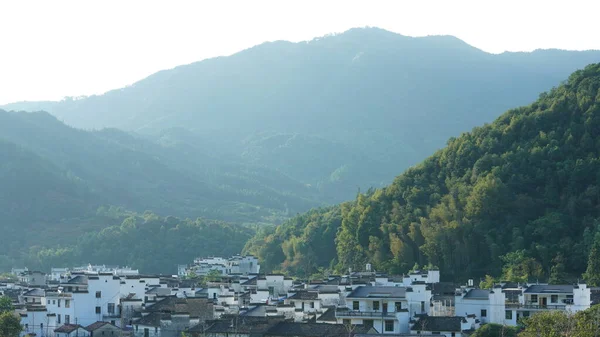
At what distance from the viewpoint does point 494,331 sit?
39.7 meters

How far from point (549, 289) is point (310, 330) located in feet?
36.7

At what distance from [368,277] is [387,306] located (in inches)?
511

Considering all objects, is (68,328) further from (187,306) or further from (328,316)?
(328,316)

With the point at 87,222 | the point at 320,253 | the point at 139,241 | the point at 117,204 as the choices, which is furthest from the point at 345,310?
the point at 117,204

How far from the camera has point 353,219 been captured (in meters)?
72.6

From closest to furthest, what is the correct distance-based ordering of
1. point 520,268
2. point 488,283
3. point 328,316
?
point 328,316, point 488,283, point 520,268

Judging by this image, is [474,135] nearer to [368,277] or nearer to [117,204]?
[368,277]

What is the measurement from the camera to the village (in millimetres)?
40656

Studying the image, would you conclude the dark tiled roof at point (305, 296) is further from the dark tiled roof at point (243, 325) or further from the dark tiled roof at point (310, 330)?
the dark tiled roof at point (310, 330)

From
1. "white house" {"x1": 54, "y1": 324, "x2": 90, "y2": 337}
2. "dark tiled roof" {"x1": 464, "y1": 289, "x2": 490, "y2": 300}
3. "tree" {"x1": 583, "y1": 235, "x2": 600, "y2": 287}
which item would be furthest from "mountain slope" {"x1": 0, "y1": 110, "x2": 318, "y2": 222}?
"dark tiled roof" {"x1": 464, "y1": 289, "x2": 490, "y2": 300}

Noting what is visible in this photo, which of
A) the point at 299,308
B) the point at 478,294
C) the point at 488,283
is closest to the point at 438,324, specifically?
the point at 478,294

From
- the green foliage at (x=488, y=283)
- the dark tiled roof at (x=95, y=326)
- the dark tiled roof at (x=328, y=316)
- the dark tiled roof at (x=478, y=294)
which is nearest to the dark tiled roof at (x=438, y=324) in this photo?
the dark tiled roof at (x=328, y=316)

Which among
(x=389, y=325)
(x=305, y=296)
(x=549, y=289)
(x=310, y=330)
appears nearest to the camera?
(x=310, y=330)

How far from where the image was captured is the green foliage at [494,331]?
39125 millimetres
